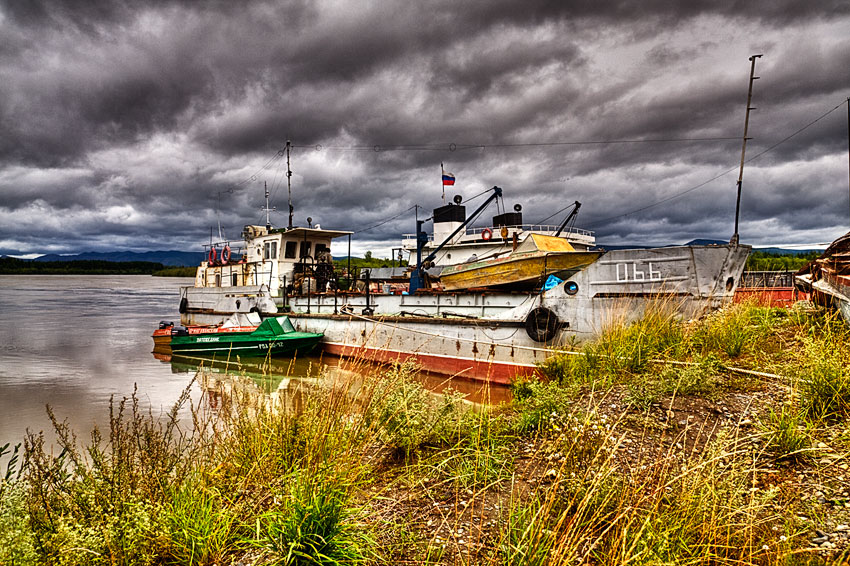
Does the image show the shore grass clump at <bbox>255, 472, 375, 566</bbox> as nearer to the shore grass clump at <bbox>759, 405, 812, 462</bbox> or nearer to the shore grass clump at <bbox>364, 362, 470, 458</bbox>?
the shore grass clump at <bbox>364, 362, 470, 458</bbox>

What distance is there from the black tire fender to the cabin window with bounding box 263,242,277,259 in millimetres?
13095

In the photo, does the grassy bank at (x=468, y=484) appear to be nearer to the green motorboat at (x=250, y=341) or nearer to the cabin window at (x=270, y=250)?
the green motorboat at (x=250, y=341)

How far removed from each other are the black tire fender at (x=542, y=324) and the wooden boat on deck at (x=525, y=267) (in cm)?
92

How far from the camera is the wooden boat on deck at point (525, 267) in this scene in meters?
12.6

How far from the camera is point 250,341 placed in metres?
14.9

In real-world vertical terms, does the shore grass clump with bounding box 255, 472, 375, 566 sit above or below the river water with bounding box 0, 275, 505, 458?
above

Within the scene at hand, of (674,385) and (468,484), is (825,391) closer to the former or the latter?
(674,385)

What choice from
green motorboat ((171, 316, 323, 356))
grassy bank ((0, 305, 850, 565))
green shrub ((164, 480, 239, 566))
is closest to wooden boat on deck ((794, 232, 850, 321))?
grassy bank ((0, 305, 850, 565))

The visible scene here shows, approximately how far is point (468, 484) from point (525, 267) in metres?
10.5

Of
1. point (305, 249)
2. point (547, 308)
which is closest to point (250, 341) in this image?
point (305, 249)

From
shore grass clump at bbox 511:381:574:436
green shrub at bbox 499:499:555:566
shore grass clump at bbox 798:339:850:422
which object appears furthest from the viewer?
shore grass clump at bbox 511:381:574:436

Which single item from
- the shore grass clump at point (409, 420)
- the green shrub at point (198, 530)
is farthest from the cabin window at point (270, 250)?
the green shrub at point (198, 530)

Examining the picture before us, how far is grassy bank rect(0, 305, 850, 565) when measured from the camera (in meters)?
2.16

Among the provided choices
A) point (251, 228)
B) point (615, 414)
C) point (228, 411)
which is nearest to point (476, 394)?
point (615, 414)
